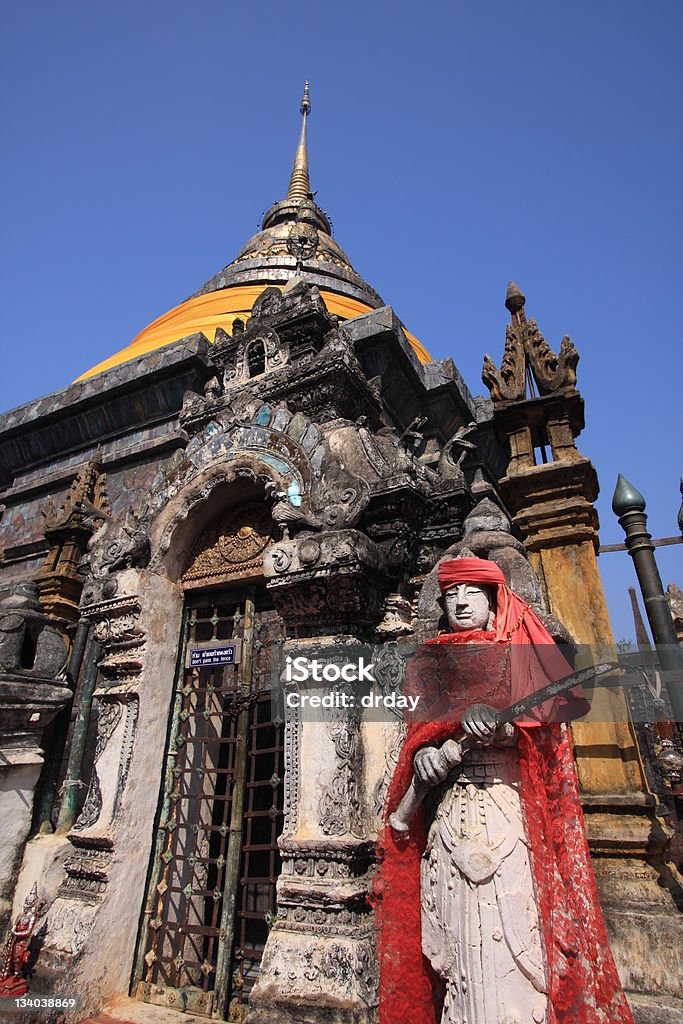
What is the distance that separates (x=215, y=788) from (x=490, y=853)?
3.69 meters

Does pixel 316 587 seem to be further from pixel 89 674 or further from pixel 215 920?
pixel 89 674

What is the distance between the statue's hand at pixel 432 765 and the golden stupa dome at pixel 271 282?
329 inches

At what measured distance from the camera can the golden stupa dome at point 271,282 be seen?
38.1 feet

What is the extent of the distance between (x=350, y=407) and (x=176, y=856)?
4577mm

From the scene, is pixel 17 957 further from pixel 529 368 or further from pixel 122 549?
pixel 529 368

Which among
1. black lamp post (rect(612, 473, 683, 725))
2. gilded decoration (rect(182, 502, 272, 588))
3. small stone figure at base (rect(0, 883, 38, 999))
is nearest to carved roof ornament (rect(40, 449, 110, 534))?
gilded decoration (rect(182, 502, 272, 588))

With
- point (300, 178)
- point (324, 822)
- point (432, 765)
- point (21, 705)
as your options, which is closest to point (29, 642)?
point (21, 705)

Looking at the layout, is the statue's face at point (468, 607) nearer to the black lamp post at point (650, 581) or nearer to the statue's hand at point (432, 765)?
the statue's hand at point (432, 765)

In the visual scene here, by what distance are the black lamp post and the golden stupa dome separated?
671cm

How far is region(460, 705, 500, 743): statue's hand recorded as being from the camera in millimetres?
2756

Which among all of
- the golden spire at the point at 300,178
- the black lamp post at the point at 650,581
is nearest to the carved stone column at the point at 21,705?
the black lamp post at the point at 650,581

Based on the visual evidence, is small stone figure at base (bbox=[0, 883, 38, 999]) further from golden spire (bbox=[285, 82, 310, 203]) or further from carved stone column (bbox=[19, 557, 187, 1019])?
golden spire (bbox=[285, 82, 310, 203])

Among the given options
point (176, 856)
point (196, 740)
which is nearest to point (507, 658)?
point (196, 740)

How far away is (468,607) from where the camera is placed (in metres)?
3.25
